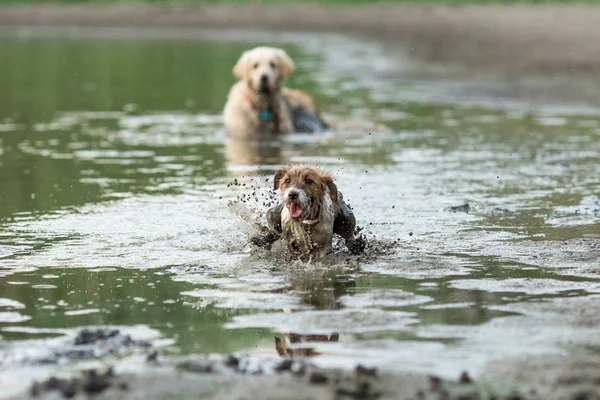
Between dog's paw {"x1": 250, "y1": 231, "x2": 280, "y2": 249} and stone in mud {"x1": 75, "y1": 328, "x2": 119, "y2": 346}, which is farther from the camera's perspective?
dog's paw {"x1": 250, "y1": 231, "x2": 280, "y2": 249}

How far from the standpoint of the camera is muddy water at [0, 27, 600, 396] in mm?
6770

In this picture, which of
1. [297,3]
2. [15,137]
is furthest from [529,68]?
[297,3]

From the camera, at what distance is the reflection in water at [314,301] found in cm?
645

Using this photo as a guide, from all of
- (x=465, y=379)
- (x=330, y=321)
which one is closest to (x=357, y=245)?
(x=330, y=321)

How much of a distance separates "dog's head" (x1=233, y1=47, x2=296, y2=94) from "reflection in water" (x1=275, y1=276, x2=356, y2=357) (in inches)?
381

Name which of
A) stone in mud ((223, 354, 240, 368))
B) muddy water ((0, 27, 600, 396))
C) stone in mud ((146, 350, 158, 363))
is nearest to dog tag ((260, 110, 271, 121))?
muddy water ((0, 27, 600, 396))

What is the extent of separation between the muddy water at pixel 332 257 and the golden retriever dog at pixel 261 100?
500mm

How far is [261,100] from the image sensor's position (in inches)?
709

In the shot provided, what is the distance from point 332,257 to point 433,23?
1403 inches

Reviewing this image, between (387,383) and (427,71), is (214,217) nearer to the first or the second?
(387,383)

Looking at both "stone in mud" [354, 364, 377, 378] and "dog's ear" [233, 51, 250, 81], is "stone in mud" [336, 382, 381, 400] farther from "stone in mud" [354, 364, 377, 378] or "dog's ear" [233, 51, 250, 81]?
"dog's ear" [233, 51, 250, 81]

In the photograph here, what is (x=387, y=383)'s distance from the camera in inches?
226

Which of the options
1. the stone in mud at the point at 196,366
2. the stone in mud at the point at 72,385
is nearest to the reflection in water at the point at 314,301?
the stone in mud at the point at 196,366

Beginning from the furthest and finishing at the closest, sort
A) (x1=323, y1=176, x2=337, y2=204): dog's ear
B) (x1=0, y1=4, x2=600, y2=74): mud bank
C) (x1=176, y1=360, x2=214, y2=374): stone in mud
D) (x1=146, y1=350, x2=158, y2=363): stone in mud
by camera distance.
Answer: (x1=0, y1=4, x2=600, y2=74): mud bank, (x1=323, y1=176, x2=337, y2=204): dog's ear, (x1=146, y1=350, x2=158, y2=363): stone in mud, (x1=176, y1=360, x2=214, y2=374): stone in mud
